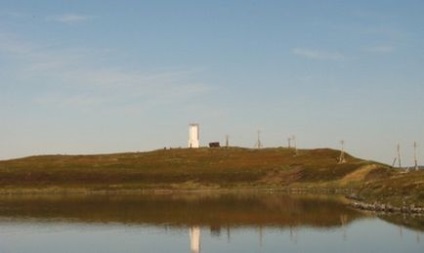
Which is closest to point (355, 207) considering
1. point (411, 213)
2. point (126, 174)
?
point (411, 213)

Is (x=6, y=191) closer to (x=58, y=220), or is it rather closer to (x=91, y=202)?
(x=91, y=202)

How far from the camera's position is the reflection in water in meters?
53.8

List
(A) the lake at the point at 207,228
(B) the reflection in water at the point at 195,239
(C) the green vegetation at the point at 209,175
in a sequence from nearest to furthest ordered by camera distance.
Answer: (B) the reflection in water at the point at 195,239, (A) the lake at the point at 207,228, (C) the green vegetation at the point at 209,175

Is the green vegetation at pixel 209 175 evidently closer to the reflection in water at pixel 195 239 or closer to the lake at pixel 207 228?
the lake at pixel 207 228

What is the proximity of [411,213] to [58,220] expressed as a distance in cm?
4002

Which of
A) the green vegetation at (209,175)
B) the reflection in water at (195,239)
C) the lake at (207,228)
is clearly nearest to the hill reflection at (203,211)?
the lake at (207,228)

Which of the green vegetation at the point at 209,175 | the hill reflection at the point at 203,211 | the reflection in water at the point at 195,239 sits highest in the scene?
the green vegetation at the point at 209,175

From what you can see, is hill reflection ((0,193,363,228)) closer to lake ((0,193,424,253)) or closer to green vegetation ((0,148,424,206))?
lake ((0,193,424,253))

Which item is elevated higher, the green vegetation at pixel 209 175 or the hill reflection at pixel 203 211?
the green vegetation at pixel 209 175

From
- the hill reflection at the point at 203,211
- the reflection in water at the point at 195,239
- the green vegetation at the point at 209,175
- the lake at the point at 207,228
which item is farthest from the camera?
the green vegetation at the point at 209,175

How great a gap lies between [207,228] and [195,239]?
26.2ft

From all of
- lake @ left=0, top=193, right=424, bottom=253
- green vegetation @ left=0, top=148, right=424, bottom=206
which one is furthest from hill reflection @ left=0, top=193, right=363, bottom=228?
green vegetation @ left=0, top=148, right=424, bottom=206

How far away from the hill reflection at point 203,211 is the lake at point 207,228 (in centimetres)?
11

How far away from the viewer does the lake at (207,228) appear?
55.0 m
